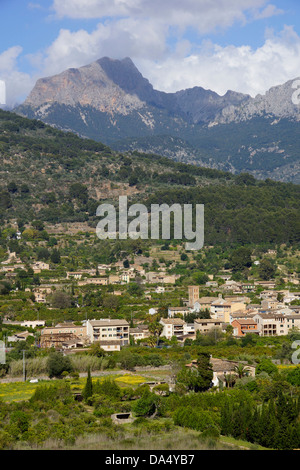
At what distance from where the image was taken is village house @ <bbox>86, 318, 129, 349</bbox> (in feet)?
139

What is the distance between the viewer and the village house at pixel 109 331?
Answer: 139 ft

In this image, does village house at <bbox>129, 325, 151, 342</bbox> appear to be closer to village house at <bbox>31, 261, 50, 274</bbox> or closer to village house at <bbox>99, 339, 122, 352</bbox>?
village house at <bbox>99, 339, 122, 352</bbox>

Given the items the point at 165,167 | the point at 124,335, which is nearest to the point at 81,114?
the point at 165,167

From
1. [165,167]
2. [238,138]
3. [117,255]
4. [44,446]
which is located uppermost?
[238,138]

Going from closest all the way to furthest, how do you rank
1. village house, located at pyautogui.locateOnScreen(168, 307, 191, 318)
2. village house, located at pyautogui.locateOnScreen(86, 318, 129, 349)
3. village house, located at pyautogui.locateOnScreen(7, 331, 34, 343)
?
1. village house, located at pyautogui.locateOnScreen(7, 331, 34, 343)
2. village house, located at pyautogui.locateOnScreen(86, 318, 129, 349)
3. village house, located at pyautogui.locateOnScreen(168, 307, 191, 318)

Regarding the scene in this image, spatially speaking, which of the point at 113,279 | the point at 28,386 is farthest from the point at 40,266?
the point at 28,386

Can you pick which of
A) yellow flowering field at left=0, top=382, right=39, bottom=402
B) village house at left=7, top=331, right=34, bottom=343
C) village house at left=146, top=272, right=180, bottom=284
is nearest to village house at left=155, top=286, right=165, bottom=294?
village house at left=146, top=272, right=180, bottom=284

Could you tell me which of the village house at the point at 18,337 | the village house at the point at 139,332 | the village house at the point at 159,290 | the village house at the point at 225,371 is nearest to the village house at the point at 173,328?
the village house at the point at 139,332

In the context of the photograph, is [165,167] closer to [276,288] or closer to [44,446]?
[276,288]

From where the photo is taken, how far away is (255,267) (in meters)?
68.6

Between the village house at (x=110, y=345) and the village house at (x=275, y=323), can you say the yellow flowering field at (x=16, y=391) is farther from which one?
the village house at (x=275, y=323)

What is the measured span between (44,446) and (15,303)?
1215 inches

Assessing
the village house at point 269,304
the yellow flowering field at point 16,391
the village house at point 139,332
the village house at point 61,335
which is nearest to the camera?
the yellow flowering field at point 16,391

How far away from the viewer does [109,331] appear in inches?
1679
